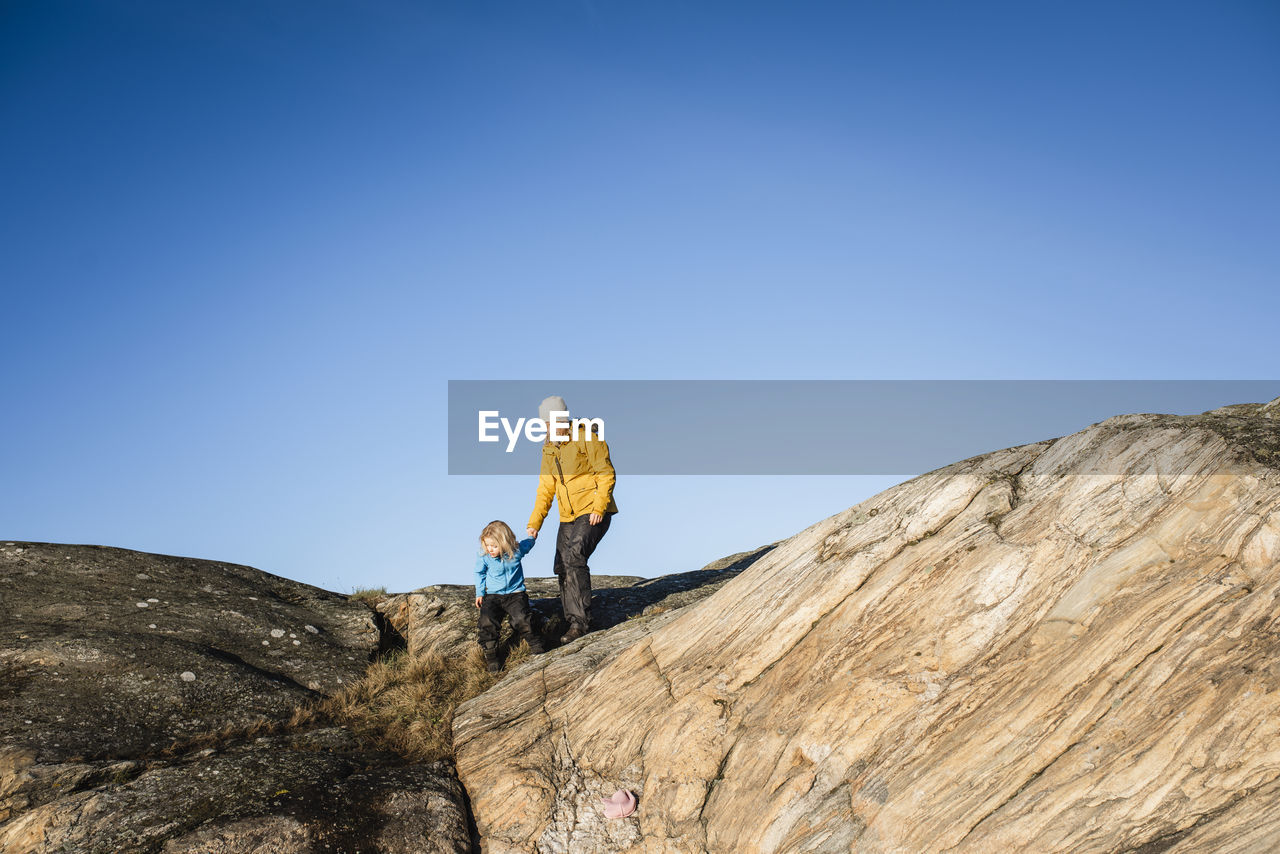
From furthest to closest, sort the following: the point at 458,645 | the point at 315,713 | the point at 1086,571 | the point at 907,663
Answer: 1. the point at 458,645
2. the point at 315,713
3. the point at 907,663
4. the point at 1086,571

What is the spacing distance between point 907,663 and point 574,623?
675 cm

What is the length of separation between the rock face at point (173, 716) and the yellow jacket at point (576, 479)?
4.36m

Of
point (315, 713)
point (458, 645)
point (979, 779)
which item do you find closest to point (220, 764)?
point (315, 713)

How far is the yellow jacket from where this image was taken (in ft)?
44.0

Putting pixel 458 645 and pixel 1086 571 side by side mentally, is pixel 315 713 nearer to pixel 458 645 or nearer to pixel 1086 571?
pixel 458 645

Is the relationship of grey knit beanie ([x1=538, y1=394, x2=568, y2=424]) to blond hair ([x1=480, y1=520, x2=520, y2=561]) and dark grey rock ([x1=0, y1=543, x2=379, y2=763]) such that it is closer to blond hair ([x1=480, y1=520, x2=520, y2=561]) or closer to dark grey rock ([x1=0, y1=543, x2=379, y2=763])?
blond hair ([x1=480, y1=520, x2=520, y2=561])

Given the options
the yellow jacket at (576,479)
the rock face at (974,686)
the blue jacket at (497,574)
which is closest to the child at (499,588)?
the blue jacket at (497,574)

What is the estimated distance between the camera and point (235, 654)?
1256 cm

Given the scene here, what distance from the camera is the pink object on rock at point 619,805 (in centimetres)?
912

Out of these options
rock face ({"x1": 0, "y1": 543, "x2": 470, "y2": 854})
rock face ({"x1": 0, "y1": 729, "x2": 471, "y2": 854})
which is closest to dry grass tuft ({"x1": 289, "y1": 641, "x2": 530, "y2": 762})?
rock face ({"x1": 0, "y1": 543, "x2": 470, "y2": 854})

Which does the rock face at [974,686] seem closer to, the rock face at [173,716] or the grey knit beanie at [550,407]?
the rock face at [173,716]

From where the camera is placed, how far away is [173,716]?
10.6 metres

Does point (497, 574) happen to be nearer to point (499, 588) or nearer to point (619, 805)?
point (499, 588)

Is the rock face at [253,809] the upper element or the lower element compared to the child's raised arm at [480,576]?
lower
